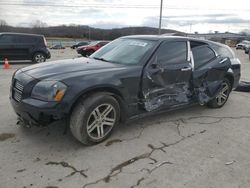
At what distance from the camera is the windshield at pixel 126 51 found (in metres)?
4.42

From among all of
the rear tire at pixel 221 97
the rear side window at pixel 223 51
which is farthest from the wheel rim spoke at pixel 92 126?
the rear side window at pixel 223 51

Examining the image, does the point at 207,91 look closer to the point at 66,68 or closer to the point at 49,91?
the point at 66,68

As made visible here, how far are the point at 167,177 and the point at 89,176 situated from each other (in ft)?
2.97

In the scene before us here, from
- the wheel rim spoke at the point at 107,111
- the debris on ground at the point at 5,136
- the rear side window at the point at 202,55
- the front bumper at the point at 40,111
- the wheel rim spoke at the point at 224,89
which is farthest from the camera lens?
the wheel rim spoke at the point at 224,89

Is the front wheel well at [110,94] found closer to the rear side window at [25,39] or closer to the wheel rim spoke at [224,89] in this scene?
the wheel rim spoke at [224,89]

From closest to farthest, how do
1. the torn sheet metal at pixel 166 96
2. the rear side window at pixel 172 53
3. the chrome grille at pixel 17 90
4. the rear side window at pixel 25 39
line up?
the chrome grille at pixel 17 90, the torn sheet metal at pixel 166 96, the rear side window at pixel 172 53, the rear side window at pixel 25 39

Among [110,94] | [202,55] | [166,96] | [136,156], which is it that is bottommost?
[136,156]

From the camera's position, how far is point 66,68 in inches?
156

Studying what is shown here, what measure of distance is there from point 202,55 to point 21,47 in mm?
11812

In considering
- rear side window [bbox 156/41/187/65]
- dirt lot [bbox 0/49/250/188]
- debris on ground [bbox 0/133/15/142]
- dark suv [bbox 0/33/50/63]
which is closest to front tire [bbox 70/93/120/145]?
dirt lot [bbox 0/49/250/188]

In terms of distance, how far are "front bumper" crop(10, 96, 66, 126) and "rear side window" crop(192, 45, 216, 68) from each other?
292 centimetres

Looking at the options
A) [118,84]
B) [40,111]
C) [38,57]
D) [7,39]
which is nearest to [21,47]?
[7,39]

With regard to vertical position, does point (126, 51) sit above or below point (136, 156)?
above

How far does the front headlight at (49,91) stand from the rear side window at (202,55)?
110 inches
